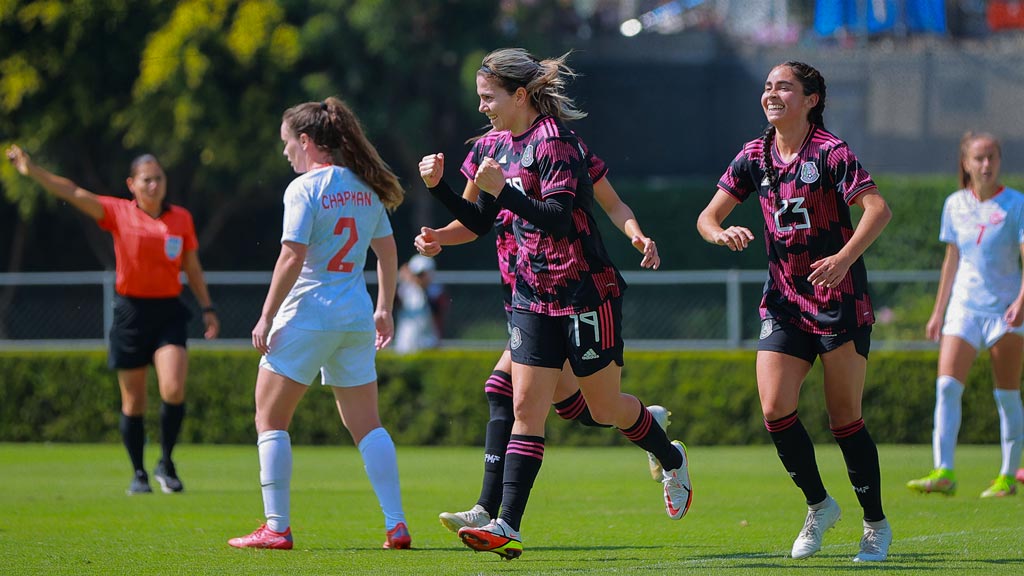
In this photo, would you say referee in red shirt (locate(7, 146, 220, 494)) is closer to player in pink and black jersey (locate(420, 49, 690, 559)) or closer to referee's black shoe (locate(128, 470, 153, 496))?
referee's black shoe (locate(128, 470, 153, 496))

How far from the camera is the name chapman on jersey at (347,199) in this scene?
6258 millimetres

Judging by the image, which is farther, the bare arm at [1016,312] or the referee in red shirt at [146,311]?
the referee in red shirt at [146,311]

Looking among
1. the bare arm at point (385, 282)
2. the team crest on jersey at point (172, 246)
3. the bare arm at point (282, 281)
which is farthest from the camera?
the team crest on jersey at point (172, 246)

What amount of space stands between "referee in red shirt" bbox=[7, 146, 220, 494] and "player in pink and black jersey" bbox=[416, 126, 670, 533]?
125 inches

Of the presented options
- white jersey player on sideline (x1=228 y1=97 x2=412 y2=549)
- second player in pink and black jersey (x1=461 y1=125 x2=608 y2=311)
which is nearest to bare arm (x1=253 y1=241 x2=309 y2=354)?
white jersey player on sideline (x1=228 y1=97 x2=412 y2=549)

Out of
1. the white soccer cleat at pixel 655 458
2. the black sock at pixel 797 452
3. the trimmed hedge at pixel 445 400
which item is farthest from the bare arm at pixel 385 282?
the trimmed hedge at pixel 445 400

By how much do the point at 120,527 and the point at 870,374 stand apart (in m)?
8.39

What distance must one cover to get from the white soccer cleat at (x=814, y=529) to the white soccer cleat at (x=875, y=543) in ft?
0.53

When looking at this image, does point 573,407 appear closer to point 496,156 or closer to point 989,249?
point 496,156

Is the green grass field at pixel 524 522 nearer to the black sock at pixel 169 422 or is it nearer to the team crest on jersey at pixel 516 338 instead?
the black sock at pixel 169 422

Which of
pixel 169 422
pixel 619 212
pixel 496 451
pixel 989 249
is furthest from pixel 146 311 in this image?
pixel 989 249

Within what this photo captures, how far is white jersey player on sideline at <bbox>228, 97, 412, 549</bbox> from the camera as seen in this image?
20.4 feet

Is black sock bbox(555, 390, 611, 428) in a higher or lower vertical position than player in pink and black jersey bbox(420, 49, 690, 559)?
lower

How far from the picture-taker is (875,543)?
5816mm
